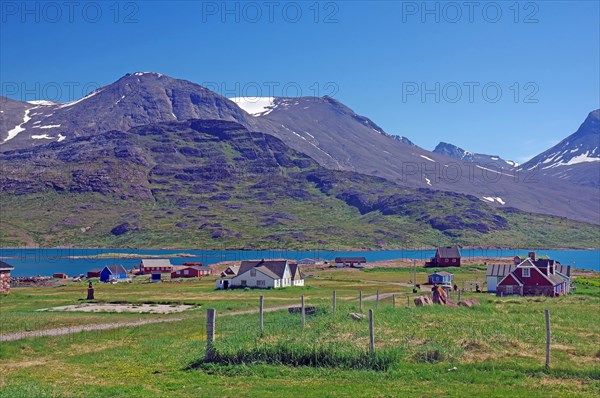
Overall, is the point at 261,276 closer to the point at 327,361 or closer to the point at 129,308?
the point at 129,308

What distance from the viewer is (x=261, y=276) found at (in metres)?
104

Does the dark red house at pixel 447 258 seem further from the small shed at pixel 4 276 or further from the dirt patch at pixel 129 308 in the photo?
the small shed at pixel 4 276

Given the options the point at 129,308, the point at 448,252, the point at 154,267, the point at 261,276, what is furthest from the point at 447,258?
the point at 129,308

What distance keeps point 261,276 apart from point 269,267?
2.66 meters

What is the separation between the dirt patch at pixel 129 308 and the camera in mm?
61622

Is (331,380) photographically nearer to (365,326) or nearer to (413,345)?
(413,345)

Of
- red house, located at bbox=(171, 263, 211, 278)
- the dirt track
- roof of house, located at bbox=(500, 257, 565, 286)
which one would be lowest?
red house, located at bbox=(171, 263, 211, 278)

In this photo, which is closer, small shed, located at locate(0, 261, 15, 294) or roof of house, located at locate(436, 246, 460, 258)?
small shed, located at locate(0, 261, 15, 294)

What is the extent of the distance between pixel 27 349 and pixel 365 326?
1868cm

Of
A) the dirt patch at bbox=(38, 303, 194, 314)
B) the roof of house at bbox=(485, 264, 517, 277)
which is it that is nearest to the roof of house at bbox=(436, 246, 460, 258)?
the roof of house at bbox=(485, 264, 517, 277)

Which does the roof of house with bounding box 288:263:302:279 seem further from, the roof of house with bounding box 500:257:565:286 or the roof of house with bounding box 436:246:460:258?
the roof of house with bounding box 436:246:460:258

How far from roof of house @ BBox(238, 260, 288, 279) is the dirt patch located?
116 feet

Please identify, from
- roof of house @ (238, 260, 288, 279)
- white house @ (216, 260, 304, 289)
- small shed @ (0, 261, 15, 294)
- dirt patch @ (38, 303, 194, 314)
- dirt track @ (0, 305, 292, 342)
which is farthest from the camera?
roof of house @ (238, 260, 288, 279)

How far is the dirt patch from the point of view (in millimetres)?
61622
